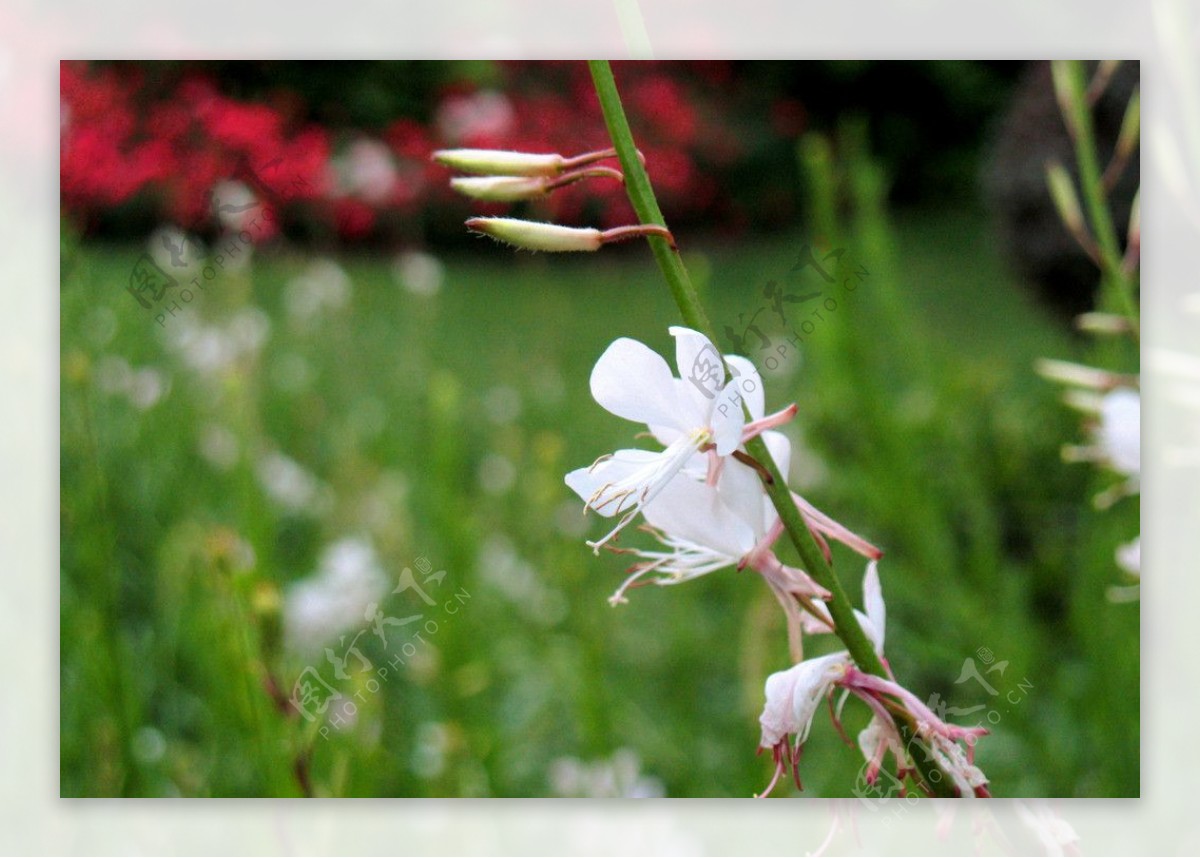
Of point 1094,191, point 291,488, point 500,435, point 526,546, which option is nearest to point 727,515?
point 1094,191

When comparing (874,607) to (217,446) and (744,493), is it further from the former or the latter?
(217,446)

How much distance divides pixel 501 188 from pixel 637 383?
0.08 m

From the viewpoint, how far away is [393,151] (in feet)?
7.00

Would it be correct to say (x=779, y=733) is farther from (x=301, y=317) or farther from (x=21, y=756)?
(x=301, y=317)

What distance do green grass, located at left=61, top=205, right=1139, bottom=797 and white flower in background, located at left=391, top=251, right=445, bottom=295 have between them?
112mm

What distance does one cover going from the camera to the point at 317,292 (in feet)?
7.82

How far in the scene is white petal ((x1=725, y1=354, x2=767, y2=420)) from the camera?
0.39m

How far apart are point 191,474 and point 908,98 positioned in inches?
63.5

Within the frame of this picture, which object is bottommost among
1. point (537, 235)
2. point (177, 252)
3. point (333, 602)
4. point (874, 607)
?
point (333, 602)

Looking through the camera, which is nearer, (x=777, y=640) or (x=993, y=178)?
(x=777, y=640)

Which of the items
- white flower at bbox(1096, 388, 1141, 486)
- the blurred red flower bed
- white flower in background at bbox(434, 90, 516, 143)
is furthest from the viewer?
white flower in background at bbox(434, 90, 516, 143)

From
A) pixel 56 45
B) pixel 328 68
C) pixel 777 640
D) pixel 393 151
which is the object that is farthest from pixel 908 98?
pixel 56 45

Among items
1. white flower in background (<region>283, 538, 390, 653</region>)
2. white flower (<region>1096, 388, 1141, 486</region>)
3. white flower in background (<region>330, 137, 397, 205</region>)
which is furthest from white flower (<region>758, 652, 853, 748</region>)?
white flower in background (<region>330, 137, 397, 205</region>)

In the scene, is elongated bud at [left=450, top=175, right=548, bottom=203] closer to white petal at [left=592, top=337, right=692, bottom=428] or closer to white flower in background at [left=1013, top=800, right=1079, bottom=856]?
white petal at [left=592, top=337, right=692, bottom=428]
